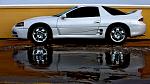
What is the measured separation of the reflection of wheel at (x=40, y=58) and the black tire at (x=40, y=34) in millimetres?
1672

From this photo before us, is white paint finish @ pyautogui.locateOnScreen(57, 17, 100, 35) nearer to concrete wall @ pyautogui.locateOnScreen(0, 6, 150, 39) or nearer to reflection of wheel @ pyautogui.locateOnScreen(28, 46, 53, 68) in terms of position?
reflection of wheel @ pyautogui.locateOnScreen(28, 46, 53, 68)

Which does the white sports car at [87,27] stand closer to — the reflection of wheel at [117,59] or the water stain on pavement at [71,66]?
the water stain on pavement at [71,66]

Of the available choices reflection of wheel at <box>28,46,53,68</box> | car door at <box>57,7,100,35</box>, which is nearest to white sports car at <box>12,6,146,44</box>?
car door at <box>57,7,100,35</box>

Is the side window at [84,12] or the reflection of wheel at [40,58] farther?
the side window at [84,12]

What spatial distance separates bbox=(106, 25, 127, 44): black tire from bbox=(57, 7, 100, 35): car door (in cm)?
44

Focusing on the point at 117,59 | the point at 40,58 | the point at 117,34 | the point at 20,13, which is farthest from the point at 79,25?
the point at 117,59

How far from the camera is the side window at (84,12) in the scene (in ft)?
46.4

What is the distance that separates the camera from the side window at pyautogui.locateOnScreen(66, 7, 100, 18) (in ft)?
46.4

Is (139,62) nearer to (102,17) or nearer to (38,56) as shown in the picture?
(38,56)

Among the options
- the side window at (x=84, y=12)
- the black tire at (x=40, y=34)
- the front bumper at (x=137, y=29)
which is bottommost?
the black tire at (x=40, y=34)

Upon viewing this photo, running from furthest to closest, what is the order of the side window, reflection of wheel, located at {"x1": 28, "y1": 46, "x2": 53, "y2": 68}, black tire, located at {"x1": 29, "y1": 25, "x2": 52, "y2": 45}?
the side window, black tire, located at {"x1": 29, "y1": 25, "x2": 52, "y2": 45}, reflection of wheel, located at {"x1": 28, "y1": 46, "x2": 53, "y2": 68}

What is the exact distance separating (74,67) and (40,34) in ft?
17.7

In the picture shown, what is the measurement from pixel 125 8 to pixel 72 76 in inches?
361

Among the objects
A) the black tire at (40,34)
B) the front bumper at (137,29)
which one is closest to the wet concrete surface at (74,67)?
the black tire at (40,34)
